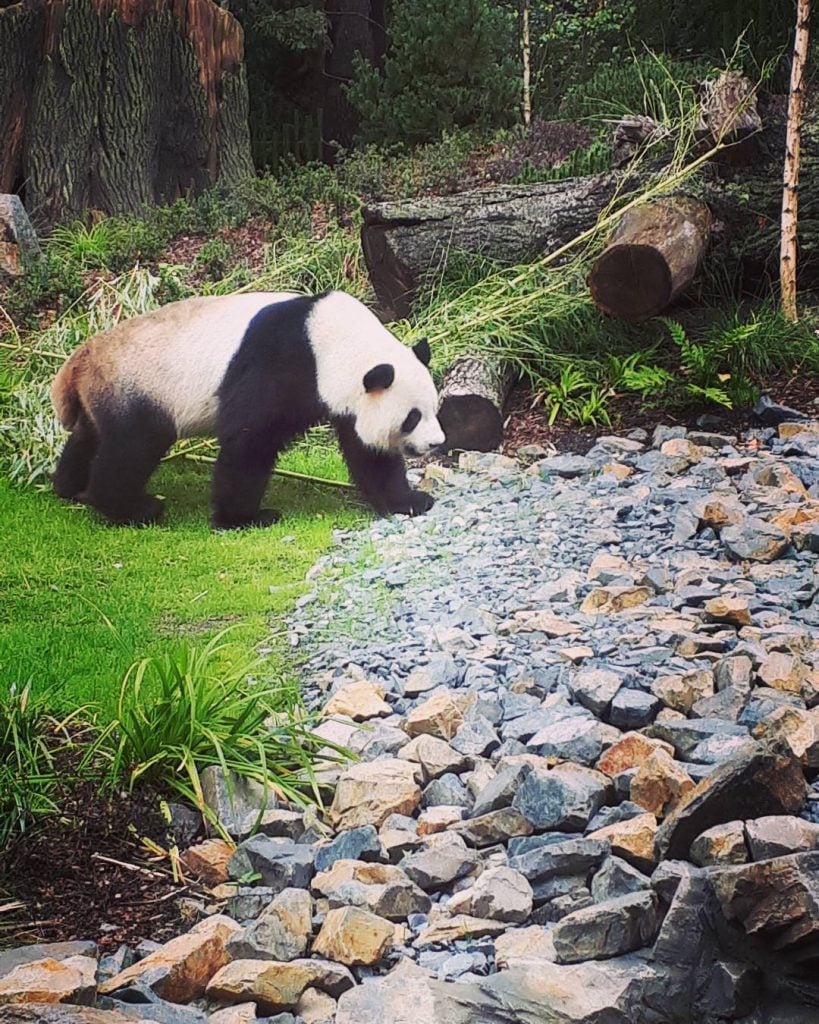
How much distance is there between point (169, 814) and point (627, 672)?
2.92 feet

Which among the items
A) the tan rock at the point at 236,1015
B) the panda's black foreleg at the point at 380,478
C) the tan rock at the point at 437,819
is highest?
the panda's black foreleg at the point at 380,478

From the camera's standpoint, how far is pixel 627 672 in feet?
7.50

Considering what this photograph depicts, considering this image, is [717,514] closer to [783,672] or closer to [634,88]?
[783,672]

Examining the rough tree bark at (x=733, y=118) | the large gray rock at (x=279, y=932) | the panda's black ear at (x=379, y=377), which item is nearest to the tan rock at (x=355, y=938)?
the large gray rock at (x=279, y=932)

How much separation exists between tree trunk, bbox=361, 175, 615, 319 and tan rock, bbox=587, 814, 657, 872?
105 inches

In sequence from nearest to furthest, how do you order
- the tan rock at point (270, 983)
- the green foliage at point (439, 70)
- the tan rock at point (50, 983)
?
the tan rock at point (50, 983) → the tan rock at point (270, 983) → the green foliage at point (439, 70)

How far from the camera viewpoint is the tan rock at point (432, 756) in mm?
2096

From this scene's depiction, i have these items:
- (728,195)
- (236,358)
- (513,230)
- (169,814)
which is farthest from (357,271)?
(169,814)

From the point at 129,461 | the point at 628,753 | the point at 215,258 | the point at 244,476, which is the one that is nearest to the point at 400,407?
the point at 244,476

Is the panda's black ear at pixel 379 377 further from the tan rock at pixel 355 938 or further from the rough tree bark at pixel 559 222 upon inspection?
the tan rock at pixel 355 938

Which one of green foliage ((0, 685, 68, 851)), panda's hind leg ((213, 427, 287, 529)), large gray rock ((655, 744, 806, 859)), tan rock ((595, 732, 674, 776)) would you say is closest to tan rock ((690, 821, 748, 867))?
large gray rock ((655, 744, 806, 859))

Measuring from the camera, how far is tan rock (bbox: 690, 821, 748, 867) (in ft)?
5.57

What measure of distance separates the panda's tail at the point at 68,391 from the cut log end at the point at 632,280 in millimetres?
1807

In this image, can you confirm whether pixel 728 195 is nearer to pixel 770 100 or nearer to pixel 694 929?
pixel 770 100
